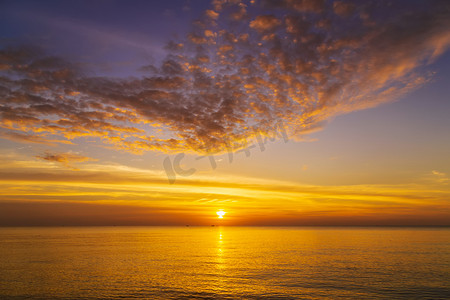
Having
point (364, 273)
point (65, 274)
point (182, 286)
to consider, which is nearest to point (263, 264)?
point (364, 273)

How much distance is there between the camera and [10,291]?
39.9 meters

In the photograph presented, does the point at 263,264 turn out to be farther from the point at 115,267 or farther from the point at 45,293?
the point at 45,293

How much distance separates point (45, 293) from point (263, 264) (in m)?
41.2

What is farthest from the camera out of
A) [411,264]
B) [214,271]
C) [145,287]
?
[411,264]

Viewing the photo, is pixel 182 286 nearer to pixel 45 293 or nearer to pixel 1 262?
pixel 45 293

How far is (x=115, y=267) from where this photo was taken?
60.7 meters

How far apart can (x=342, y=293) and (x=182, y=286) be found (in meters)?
21.8

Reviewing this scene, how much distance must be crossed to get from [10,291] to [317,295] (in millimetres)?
39550

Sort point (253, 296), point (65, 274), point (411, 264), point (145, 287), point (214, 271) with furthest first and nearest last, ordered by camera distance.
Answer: point (411, 264) < point (214, 271) < point (65, 274) < point (145, 287) < point (253, 296)

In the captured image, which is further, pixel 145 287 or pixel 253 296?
pixel 145 287

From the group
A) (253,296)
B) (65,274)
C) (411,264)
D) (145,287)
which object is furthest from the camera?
(411,264)

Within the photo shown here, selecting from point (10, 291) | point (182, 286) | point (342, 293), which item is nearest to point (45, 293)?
point (10, 291)

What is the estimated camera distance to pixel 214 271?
188 ft

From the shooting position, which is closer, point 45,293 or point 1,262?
point 45,293
